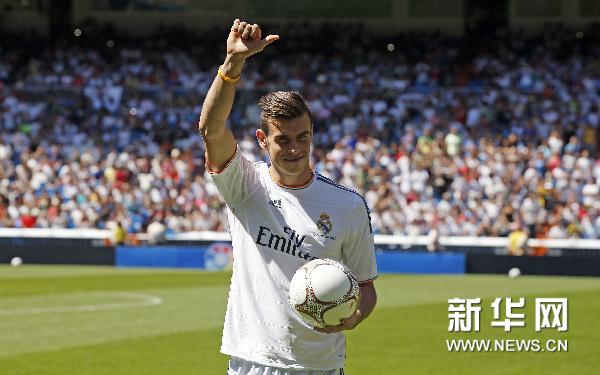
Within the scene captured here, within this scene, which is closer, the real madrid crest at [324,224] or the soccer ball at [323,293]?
the soccer ball at [323,293]

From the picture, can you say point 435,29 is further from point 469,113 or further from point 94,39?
point 94,39

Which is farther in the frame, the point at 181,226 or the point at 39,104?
the point at 39,104

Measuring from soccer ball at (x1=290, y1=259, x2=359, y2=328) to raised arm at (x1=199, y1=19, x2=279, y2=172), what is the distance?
0.63 m

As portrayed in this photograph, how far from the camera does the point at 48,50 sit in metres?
41.6

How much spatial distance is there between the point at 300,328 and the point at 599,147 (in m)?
26.6

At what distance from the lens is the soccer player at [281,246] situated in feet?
17.5

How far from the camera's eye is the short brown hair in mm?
5199

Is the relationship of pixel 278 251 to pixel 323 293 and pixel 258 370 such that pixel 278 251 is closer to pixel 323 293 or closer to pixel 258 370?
pixel 323 293

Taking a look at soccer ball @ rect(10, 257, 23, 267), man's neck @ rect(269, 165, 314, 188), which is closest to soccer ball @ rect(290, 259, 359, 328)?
man's neck @ rect(269, 165, 314, 188)

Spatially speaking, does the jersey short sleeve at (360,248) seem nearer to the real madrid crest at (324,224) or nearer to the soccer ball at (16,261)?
the real madrid crest at (324,224)

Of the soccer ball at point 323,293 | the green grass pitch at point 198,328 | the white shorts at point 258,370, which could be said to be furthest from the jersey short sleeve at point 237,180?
A: the green grass pitch at point 198,328

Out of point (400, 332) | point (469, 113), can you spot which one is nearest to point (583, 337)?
point (400, 332)

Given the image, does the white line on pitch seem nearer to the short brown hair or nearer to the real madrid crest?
the real madrid crest

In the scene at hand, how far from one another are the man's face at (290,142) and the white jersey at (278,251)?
187 millimetres
